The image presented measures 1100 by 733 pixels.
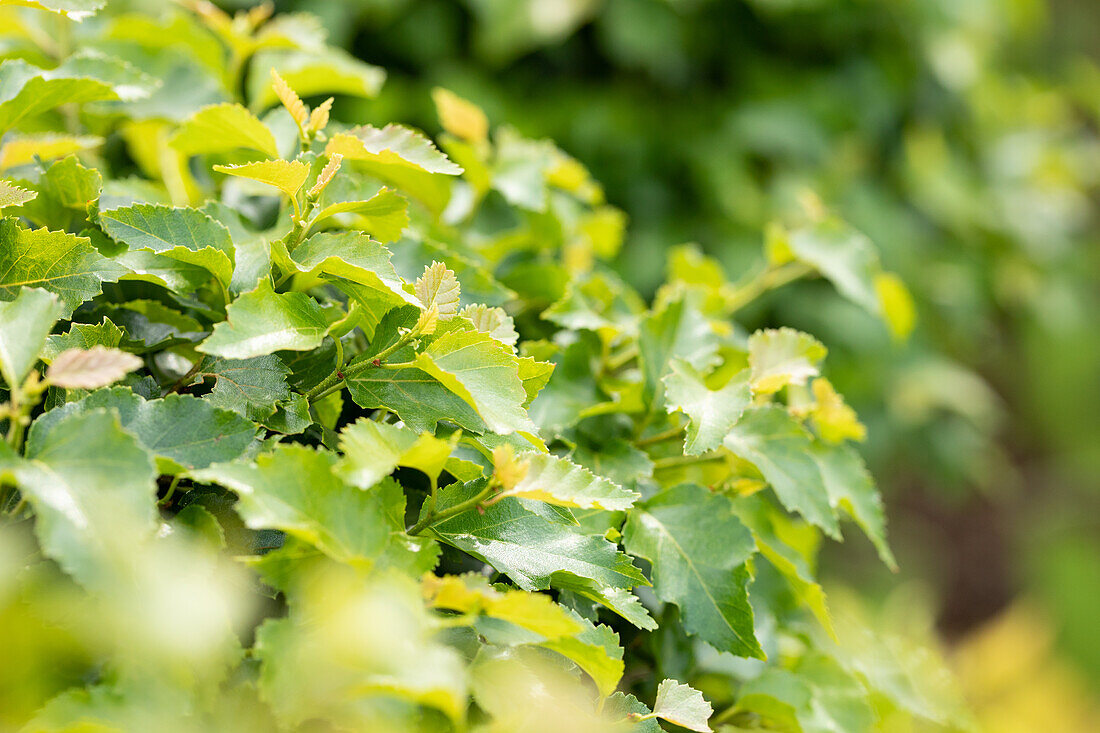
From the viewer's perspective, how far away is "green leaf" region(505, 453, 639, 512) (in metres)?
0.42

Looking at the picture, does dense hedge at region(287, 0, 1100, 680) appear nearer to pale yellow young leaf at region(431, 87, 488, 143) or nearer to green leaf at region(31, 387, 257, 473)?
pale yellow young leaf at region(431, 87, 488, 143)

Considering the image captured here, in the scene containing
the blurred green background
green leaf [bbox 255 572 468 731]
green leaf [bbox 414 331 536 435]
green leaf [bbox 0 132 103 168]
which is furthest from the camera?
the blurred green background

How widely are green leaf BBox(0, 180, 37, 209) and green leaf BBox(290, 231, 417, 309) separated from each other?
142 mm

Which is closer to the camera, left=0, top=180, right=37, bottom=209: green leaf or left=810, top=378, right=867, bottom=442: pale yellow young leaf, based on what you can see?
left=0, top=180, right=37, bottom=209: green leaf

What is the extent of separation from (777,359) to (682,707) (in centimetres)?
24

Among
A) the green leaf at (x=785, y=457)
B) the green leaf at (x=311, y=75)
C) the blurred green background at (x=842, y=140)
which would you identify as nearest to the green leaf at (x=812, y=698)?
the green leaf at (x=785, y=457)

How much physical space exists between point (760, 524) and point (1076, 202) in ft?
6.99

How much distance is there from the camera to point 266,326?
0.43 metres

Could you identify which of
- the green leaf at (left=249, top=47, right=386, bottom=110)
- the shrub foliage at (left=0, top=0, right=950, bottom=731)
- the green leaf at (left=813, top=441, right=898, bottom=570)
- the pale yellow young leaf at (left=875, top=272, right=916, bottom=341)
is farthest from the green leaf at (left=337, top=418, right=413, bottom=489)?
the pale yellow young leaf at (left=875, top=272, right=916, bottom=341)

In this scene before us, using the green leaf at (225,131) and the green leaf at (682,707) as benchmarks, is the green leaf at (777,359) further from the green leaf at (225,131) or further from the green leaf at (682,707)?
the green leaf at (225,131)

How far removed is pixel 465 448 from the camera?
0.53m

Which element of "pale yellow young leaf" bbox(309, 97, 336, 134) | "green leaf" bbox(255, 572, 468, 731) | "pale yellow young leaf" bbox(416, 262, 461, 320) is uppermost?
"pale yellow young leaf" bbox(309, 97, 336, 134)

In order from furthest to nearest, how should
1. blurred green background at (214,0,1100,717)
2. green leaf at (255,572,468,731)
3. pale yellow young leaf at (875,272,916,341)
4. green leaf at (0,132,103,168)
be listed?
blurred green background at (214,0,1100,717), pale yellow young leaf at (875,272,916,341), green leaf at (0,132,103,168), green leaf at (255,572,468,731)

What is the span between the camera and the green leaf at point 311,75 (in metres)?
0.72
